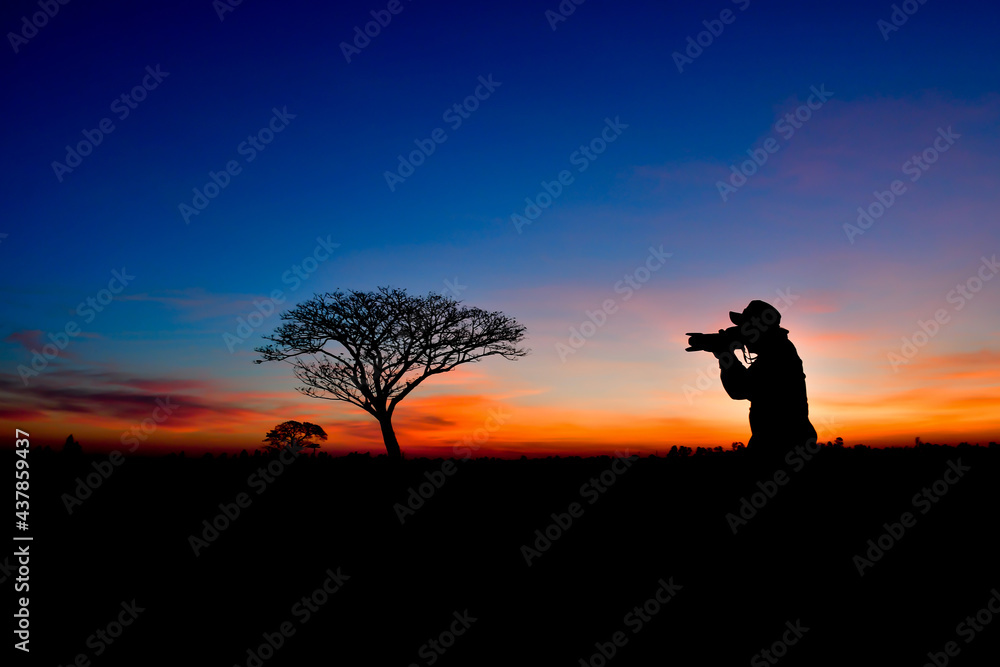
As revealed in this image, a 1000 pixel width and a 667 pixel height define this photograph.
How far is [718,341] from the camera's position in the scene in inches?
339

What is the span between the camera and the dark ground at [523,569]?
4.10m

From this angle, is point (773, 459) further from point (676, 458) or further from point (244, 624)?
point (244, 624)

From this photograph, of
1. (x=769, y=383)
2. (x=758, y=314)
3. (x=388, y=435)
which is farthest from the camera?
(x=388, y=435)

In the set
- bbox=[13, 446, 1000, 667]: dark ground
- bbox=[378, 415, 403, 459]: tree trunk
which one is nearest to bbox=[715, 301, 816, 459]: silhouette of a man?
bbox=[13, 446, 1000, 667]: dark ground

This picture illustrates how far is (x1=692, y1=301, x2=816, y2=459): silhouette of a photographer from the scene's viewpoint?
25.2 ft

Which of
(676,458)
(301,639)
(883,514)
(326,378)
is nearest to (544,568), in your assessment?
(301,639)

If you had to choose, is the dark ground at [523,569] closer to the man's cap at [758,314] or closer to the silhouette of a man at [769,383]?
the silhouette of a man at [769,383]

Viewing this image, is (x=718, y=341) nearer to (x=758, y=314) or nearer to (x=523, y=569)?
(x=758, y=314)

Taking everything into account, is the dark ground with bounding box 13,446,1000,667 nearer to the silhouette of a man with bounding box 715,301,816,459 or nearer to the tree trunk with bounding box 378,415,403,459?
the silhouette of a man with bounding box 715,301,816,459

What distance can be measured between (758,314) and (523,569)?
5393mm

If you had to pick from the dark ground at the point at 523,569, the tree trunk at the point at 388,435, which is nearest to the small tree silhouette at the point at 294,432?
the tree trunk at the point at 388,435

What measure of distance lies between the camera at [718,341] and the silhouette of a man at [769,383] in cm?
8

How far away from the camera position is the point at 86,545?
221 inches

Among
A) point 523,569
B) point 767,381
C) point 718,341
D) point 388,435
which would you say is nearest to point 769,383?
point 767,381
